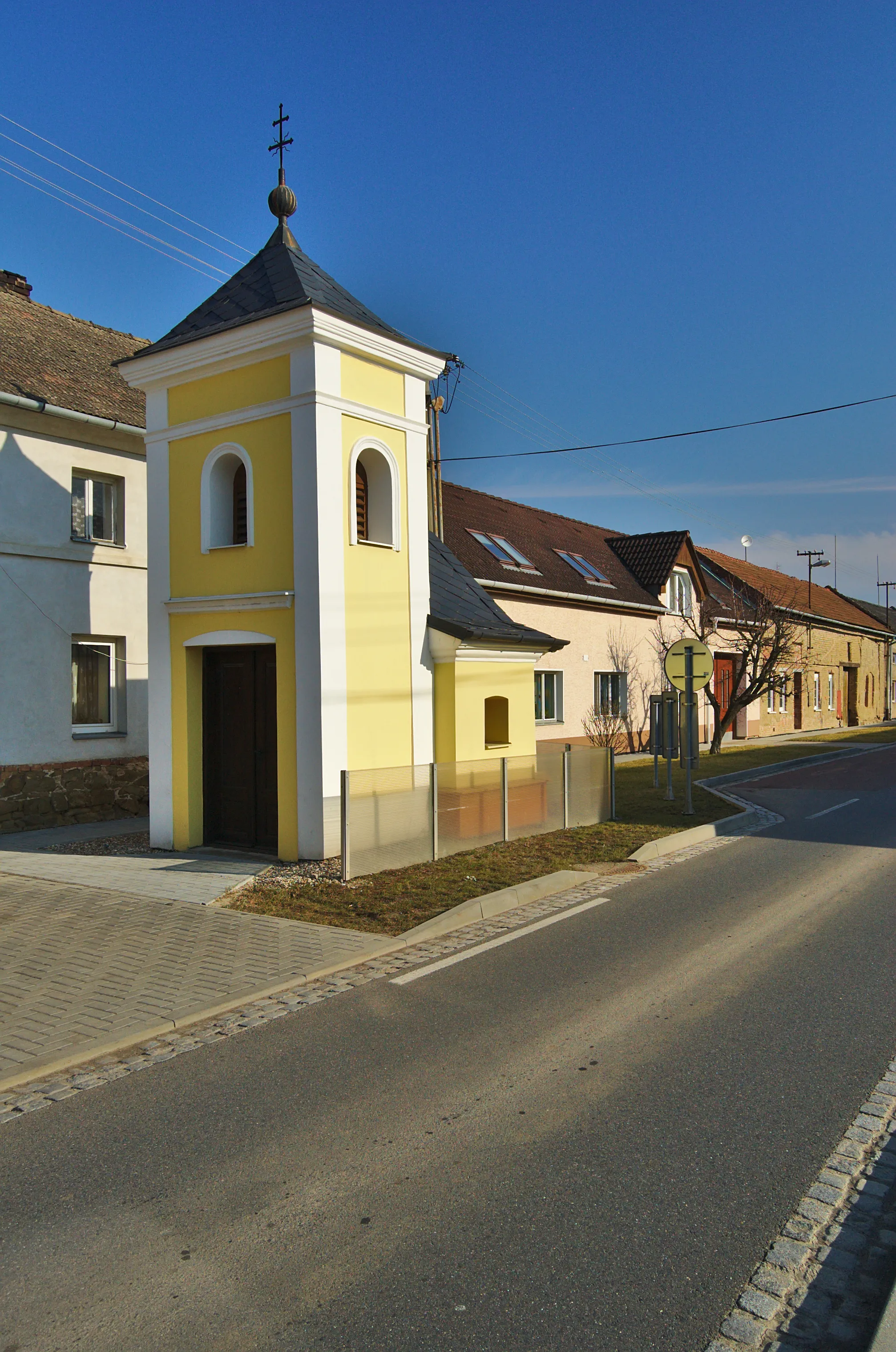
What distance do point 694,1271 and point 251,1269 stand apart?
1468mm

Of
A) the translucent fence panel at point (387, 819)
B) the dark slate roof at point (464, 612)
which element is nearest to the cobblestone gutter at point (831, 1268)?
the translucent fence panel at point (387, 819)

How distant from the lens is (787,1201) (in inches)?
144

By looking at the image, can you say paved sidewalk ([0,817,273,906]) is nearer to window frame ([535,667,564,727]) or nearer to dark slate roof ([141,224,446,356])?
dark slate roof ([141,224,446,356])

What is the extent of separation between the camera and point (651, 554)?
107 ft

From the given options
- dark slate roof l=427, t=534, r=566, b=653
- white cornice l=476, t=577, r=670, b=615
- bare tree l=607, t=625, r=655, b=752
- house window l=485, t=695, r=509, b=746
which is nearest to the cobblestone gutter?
dark slate roof l=427, t=534, r=566, b=653

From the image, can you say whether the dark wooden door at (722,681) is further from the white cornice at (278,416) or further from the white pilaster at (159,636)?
the white pilaster at (159,636)

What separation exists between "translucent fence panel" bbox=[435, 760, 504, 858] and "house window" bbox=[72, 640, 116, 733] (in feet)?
21.4

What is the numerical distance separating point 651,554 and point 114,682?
21389 millimetres

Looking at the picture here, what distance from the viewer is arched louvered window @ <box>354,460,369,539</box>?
12.3m

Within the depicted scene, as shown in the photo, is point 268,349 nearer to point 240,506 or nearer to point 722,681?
point 240,506

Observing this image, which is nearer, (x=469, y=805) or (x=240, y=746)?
(x=469, y=805)

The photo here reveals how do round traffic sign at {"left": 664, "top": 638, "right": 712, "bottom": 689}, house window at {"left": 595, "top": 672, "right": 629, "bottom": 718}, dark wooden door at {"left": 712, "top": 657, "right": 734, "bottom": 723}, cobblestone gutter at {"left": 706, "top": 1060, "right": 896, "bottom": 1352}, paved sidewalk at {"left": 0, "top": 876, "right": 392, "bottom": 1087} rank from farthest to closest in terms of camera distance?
dark wooden door at {"left": 712, "top": 657, "right": 734, "bottom": 723} < house window at {"left": 595, "top": 672, "right": 629, "bottom": 718} < round traffic sign at {"left": 664, "top": 638, "right": 712, "bottom": 689} < paved sidewalk at {"left": 0, "top": 876, "right": 392, "bottom": 1087} < cobblestone gutter at {"left": 706, "top": 1060, "right": 896, "bottom": 1352}

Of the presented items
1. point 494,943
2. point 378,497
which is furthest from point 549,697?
point 494,943

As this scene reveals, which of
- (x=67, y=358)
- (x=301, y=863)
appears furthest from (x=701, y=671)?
(x=67, y=358)
